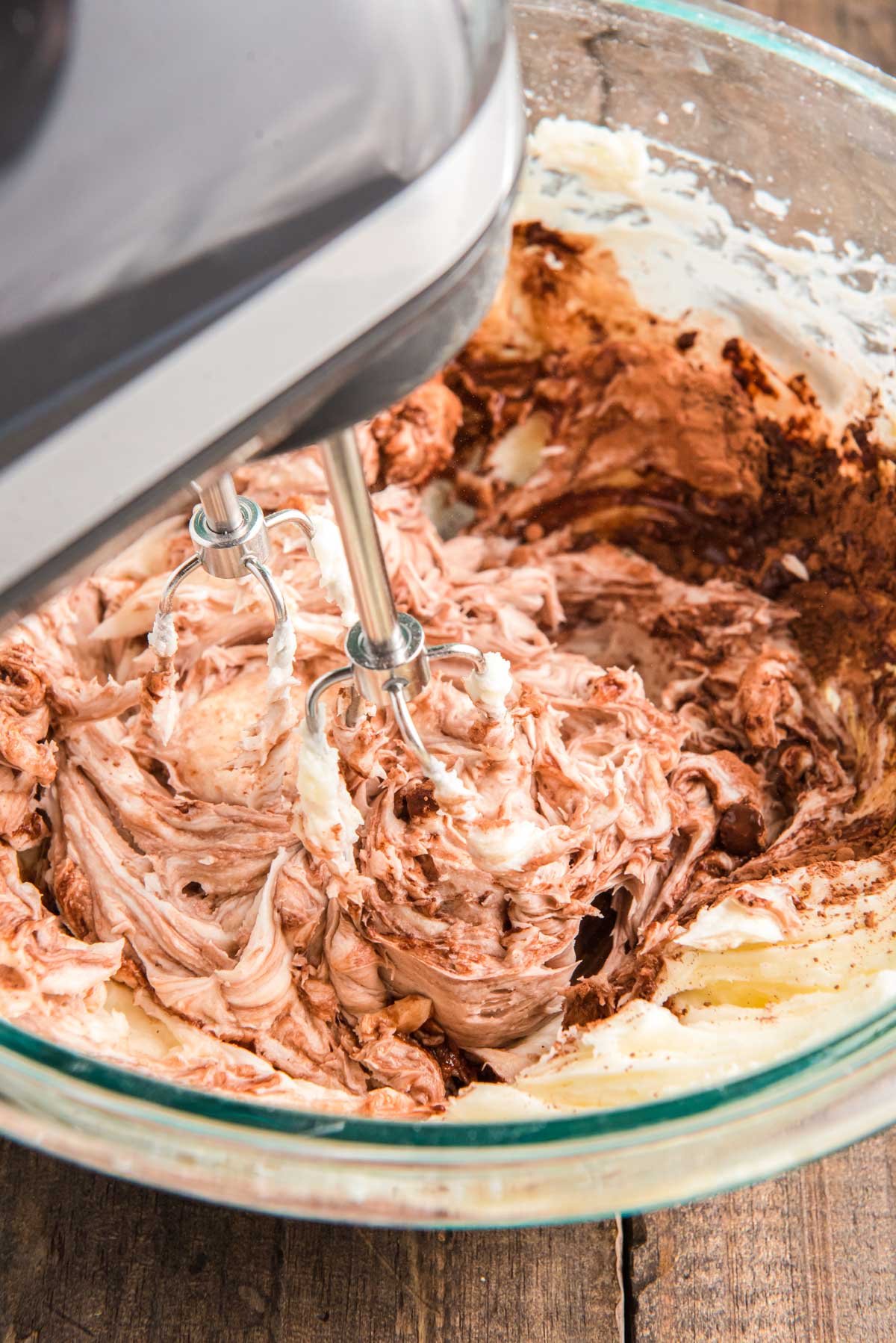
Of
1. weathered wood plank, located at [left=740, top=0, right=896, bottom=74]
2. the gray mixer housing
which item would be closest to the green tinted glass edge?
the gray mixer housing

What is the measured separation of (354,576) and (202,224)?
250 mm

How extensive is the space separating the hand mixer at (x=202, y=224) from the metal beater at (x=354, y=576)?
8 cm

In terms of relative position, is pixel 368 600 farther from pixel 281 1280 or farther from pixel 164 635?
pixel 281 1280

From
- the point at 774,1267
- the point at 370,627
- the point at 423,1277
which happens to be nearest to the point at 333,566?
the point at 370,627

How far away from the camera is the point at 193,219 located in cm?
44

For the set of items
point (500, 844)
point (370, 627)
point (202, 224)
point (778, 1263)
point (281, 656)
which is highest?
point (202, 224)

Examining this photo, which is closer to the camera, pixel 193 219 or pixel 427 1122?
pixel 193 219

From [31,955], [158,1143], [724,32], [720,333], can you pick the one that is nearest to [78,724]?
[31,955]

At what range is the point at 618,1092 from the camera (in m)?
0.85

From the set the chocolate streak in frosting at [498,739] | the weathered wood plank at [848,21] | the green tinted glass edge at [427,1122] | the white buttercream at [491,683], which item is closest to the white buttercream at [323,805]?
the chocolate streak in frosting at [498,739]

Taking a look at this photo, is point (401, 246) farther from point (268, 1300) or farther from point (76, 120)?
point (268, 1300)

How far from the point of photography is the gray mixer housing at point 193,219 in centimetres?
43

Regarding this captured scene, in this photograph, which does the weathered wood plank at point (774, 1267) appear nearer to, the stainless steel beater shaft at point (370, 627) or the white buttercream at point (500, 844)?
the white buttercream at point (500, 844)

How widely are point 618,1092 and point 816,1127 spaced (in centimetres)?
16
